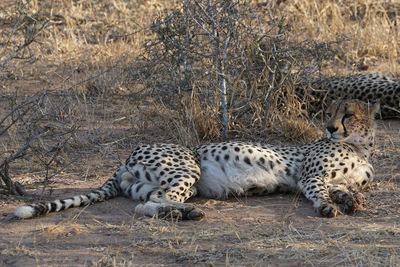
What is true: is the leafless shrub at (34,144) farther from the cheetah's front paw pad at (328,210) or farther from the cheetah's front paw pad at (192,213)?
the cheetah's front paw pad at (328,210)

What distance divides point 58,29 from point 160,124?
11.8ft

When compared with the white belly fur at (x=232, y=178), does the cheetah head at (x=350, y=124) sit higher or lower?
higher

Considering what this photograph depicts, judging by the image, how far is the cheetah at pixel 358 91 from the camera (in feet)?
22.2

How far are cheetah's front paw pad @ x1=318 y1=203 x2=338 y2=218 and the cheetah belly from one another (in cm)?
61

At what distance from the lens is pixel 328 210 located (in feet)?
13.7

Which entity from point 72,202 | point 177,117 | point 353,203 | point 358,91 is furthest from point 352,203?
point 358,91

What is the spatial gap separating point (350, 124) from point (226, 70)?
4.30 ft

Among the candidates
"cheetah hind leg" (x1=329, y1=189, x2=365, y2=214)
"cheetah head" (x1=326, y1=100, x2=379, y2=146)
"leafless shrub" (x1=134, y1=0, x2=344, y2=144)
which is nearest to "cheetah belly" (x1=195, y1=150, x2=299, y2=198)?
"cheetah hind leg" (x1=329, y1=189, x2=365, y2=214)

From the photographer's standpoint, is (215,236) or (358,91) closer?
(215,236)

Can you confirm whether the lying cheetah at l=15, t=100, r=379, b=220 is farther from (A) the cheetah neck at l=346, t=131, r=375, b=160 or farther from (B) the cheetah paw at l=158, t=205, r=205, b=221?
(B) the cheetah paw at l=158, t=205, r=205, b=221

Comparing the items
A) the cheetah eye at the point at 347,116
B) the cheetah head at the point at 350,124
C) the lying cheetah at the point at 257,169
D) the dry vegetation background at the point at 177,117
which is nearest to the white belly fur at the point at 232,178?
the lying cheetah at the point at 257,169

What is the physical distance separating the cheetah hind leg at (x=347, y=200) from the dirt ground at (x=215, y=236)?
0.18ft

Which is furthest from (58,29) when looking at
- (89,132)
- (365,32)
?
(365,32)

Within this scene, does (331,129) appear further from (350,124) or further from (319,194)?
(319,194)
